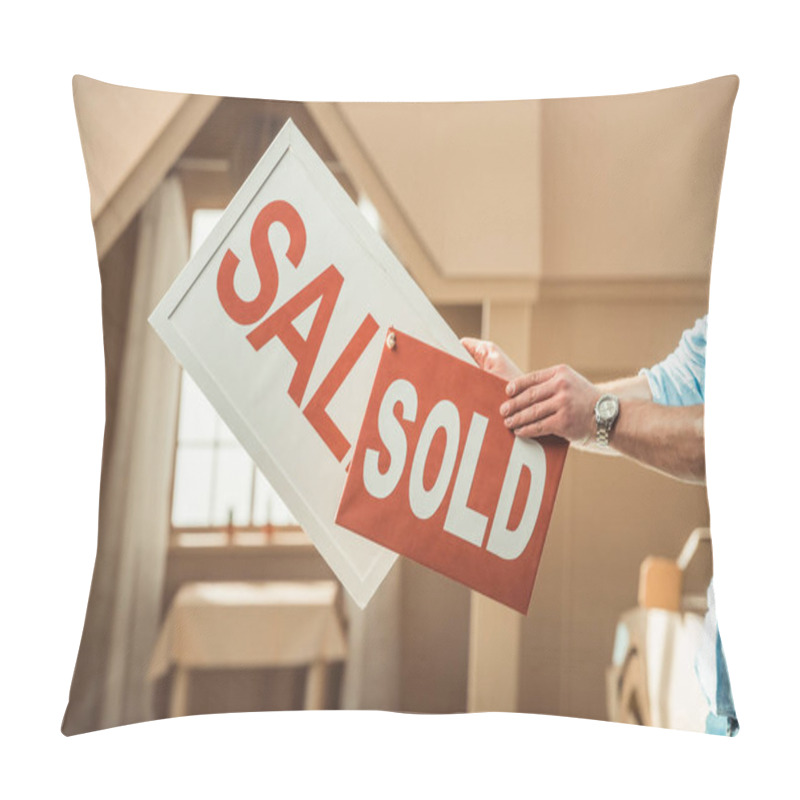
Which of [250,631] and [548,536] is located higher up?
[548,536]

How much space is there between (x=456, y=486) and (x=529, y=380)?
0.63ft

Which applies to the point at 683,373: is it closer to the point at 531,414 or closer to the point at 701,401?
the point at 701,401

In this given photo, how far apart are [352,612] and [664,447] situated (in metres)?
0.52

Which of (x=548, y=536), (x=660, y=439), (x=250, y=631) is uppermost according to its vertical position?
(x=660, y=439)

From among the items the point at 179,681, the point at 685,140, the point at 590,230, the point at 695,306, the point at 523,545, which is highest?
the point at 685,140

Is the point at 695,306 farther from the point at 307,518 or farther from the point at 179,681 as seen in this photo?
the point at 179,681

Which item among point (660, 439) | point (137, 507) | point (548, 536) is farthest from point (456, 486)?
point (137, 507)

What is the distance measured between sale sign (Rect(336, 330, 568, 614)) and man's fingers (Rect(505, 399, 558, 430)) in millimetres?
17

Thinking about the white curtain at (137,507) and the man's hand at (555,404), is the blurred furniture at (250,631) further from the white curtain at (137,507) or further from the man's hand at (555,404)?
the man's hand at (555,404)

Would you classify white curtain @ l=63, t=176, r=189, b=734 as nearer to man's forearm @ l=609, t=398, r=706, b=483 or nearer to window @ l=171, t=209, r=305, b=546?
window @ l=171, t=209, r=305, b=546

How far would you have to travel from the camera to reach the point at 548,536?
53.7 inches

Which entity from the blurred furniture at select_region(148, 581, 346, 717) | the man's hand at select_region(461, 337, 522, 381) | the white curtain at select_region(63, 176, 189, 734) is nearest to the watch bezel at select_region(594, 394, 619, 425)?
the man's hand at select_region(461, 337, 522, 381)

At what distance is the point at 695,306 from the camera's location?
4.53 feet

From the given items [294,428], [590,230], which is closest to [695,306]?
[590,230]
